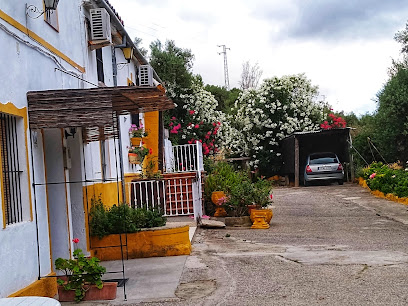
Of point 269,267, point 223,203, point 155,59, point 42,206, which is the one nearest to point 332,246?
point 269,267

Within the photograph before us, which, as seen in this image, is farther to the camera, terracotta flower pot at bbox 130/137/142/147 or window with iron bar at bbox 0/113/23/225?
terracotta flower pot at bbox 130/137/142/147

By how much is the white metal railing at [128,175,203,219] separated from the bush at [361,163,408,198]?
7.03 metres

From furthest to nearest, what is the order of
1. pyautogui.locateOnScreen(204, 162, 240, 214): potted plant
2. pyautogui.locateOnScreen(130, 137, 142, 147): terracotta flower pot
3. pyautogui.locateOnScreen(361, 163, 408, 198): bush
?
1. pyautogui.locateOnScreen(361, 163, 408, 198): bush
2. pyautogui.locateOnScreen(204, 162, 240, 214): potted plant
3. pyautogui.locateOnScreen(130, 137, 142, 147): terracotta flower pot

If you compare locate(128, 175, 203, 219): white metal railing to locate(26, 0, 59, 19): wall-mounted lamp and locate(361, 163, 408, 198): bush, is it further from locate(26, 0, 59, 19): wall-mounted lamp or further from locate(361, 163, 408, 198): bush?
locate(361, 163, 408, 198): bush

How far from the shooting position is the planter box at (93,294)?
6691 millimetres

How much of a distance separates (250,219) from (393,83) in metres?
9.94

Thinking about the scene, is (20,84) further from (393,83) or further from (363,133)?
(363,133)

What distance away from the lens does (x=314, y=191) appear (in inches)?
886

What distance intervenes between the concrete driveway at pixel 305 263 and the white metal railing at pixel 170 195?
824 mm

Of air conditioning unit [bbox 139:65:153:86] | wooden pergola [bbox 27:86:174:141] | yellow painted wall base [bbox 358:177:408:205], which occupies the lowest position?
yellow painted wall base [bbox 358:177:408:205]

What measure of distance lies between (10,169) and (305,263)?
4.51 metres

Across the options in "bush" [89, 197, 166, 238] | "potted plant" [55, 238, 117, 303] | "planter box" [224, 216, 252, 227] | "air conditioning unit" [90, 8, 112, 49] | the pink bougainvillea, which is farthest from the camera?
the pink bougainvillea

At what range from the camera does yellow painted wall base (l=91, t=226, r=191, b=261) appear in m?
9.45

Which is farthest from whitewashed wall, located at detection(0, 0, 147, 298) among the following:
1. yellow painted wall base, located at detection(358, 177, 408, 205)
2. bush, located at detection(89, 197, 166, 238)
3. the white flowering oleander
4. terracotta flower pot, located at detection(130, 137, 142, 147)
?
the white flowering oleander
